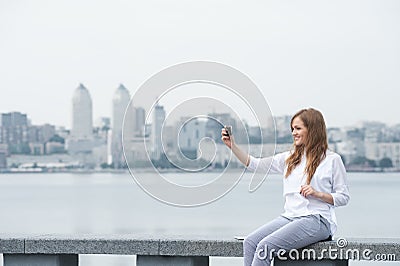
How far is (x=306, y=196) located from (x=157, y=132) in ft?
3.99

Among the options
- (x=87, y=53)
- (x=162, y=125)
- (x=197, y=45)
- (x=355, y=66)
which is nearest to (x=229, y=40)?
(x=197, y=45)

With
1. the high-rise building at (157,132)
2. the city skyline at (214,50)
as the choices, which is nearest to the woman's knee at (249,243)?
the high-rise building at (157,132)

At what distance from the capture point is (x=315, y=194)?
4.06 metres

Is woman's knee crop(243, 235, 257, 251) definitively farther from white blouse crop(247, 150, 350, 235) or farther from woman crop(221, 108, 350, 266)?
white blouse crop(247, 150, 350, 235)

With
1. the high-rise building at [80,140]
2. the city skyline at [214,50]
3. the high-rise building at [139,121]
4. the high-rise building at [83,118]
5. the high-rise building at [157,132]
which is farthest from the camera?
the city skyline at [214,50]

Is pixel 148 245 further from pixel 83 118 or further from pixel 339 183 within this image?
pixel 83 118

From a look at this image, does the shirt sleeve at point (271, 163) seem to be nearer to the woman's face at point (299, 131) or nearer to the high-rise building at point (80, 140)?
the woman's face at point (299, 131)

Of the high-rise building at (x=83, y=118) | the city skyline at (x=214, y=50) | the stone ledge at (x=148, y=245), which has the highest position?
the city skyline at (x=214, y=50)

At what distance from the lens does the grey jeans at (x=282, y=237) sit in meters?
4.09

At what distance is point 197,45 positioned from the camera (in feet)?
115

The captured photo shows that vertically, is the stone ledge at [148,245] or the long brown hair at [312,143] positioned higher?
the long brown hair at [312,143]

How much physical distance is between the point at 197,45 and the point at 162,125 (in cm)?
3026

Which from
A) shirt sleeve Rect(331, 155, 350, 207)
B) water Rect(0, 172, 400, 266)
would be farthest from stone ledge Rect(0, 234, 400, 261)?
water Rect(0, 172, 400, 266)

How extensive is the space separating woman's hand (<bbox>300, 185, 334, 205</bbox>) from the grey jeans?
0.10 metres
